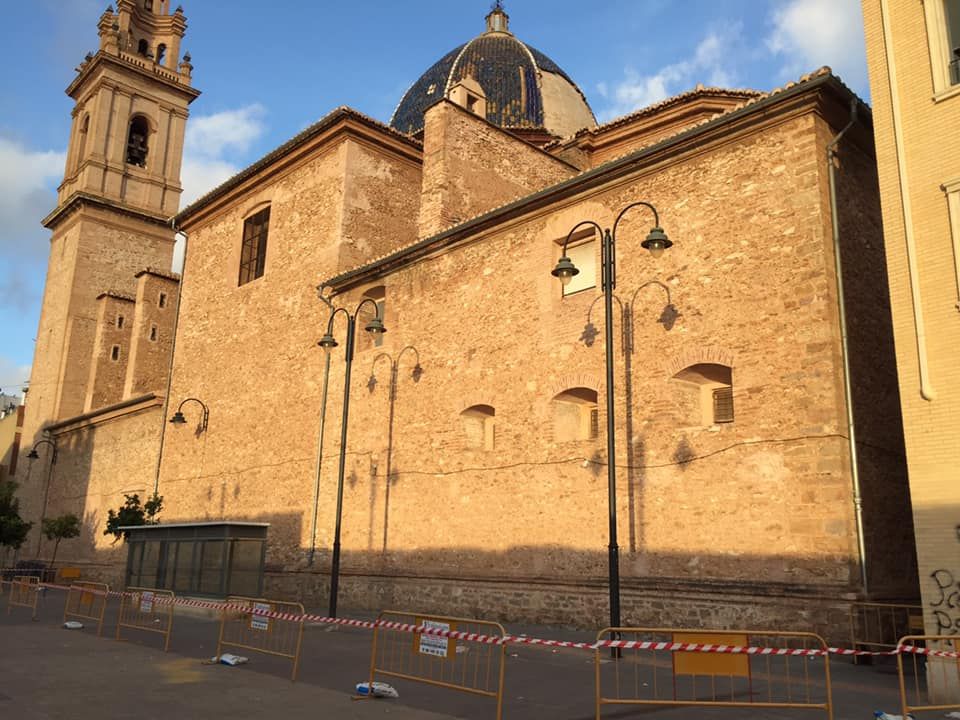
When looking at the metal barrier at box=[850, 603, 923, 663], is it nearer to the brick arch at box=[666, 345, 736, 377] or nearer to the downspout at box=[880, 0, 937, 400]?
the downspout at box=[880, 0, 937, 400]

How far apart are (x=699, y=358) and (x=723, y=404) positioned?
887 mm

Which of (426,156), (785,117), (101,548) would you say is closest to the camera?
(785,117)

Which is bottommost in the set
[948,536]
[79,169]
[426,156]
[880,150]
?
[948,536]

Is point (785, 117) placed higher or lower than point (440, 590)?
higher

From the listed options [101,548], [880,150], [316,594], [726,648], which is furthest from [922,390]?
[101,548]

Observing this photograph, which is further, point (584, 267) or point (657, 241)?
point (584, 267)

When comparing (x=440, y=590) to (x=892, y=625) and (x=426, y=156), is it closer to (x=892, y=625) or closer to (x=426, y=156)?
(x=892, y=625)

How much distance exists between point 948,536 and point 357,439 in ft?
40.5

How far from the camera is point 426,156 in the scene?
20.6m

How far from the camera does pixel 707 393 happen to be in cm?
1273

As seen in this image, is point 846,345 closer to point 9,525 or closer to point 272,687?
point 272,687

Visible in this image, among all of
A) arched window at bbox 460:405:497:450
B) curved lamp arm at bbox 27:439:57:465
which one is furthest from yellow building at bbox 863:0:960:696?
curved lamp arm at bbox 27:439:57:465

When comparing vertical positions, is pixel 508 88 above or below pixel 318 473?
above

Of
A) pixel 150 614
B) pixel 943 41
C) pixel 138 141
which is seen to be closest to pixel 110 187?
pixel 138 141
